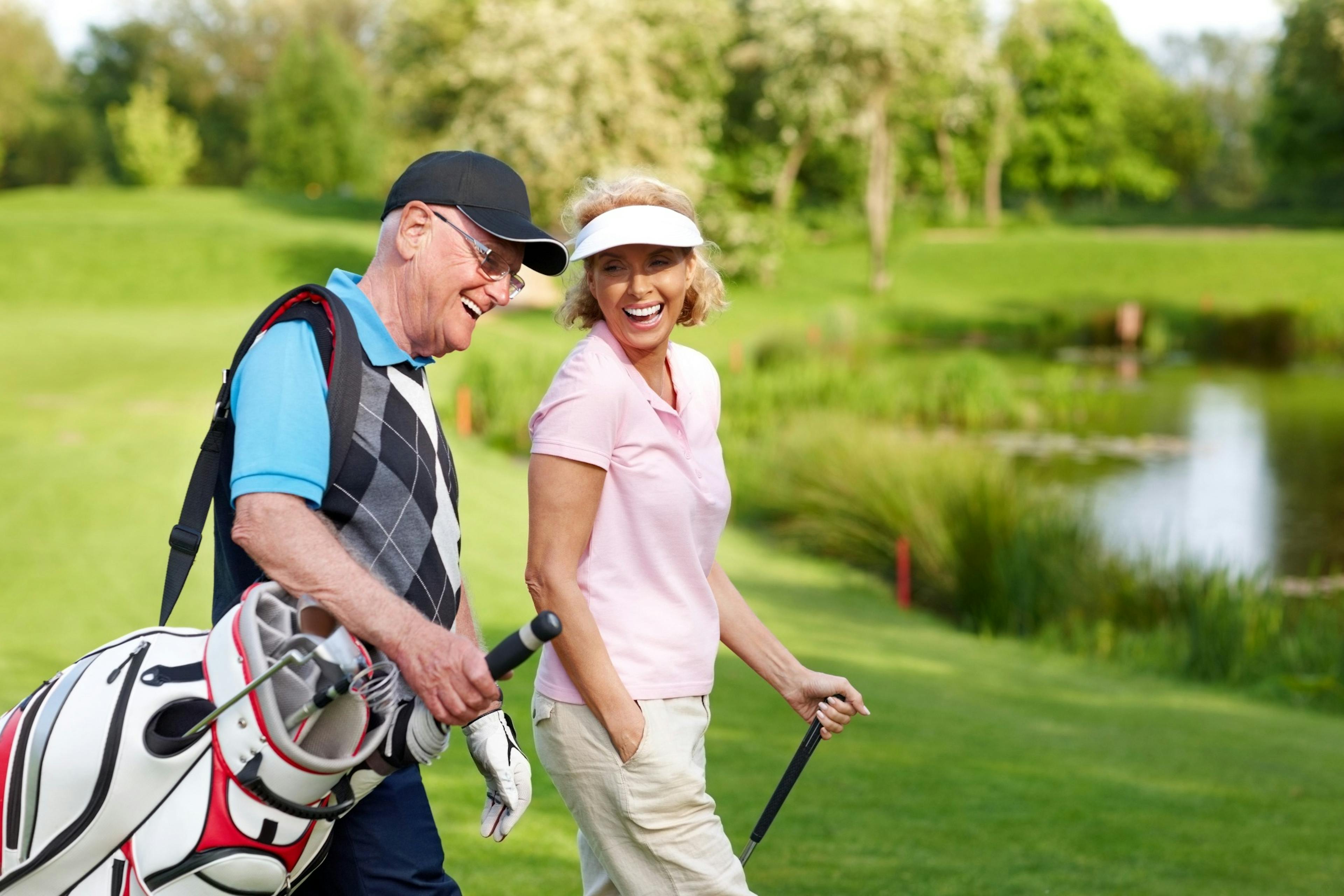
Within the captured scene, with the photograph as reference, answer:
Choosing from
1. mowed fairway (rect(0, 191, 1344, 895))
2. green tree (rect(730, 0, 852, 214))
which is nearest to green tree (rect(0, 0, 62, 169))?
green tree (rect(730, 0, 852, 214))

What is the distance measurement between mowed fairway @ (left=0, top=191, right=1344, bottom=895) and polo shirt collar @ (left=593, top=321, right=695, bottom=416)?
199 centimetres

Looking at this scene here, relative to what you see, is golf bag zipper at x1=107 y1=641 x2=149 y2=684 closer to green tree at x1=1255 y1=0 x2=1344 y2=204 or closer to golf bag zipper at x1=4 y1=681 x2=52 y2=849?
golf bag zipper at x1=4 y1=681 x2=52 y2=849

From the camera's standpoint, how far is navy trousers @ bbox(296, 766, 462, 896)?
2.55 m

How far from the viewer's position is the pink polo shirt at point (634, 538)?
2582mm

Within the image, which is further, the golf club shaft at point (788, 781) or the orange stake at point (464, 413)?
the orange stake at point (464, 413)

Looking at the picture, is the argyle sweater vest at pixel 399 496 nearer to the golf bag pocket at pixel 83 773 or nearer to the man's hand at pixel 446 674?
the man's hand at pixel 446 674

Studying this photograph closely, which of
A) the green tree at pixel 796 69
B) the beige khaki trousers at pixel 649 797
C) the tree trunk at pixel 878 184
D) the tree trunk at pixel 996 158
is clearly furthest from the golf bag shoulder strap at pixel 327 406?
the tree trunk at pixel 996 158

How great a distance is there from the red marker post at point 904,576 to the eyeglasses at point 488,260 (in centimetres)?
843

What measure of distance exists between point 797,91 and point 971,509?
29749 millimetres

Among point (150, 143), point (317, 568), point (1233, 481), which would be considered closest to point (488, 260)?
point (317, 568)

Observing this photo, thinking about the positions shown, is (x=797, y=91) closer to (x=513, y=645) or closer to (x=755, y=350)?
(x=755, y=350)

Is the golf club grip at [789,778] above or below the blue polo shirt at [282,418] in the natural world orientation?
below

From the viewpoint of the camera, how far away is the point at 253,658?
Answer: 6.63ft

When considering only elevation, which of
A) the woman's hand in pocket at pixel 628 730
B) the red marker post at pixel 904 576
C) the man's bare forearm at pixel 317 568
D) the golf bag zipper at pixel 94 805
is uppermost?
the man's bare forearm at pixel 317 568
